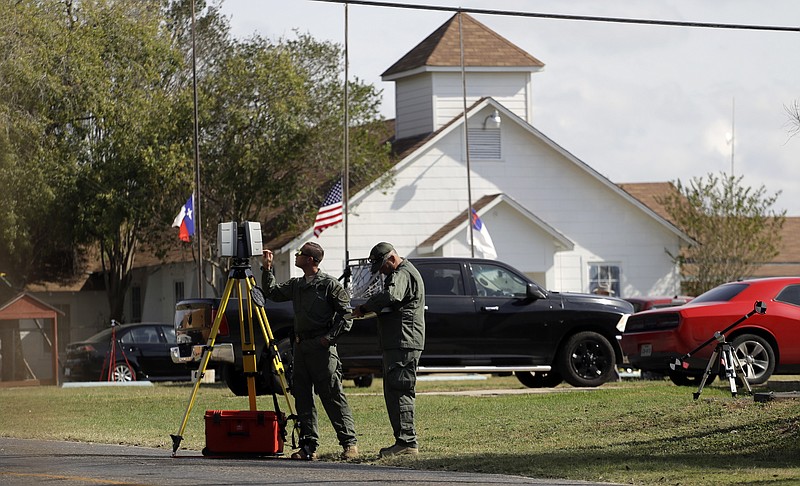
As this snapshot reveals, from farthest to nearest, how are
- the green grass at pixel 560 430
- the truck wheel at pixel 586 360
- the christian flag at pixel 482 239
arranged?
the christian flag at pixel 482 239
the truck wheel at pixel 586 360
the green grass at pixel 560 430

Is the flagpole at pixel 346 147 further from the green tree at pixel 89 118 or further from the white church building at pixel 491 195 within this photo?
the green tree at pixel 89 118

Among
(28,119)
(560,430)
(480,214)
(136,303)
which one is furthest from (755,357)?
(136,303)

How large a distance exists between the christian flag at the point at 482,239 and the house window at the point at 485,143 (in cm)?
338

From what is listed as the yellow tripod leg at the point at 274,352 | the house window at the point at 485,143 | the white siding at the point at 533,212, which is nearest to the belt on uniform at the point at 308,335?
the yellow tripod leg at the point at 274,352

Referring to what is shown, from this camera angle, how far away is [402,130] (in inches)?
1695

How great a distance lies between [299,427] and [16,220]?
82.7ft

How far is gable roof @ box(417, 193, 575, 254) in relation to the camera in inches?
1444

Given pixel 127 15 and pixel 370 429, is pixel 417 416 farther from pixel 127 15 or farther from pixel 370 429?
pixel 127 15

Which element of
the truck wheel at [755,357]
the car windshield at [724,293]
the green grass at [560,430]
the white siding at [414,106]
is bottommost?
the green grass at [560,430]

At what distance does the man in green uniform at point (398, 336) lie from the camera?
12.6m

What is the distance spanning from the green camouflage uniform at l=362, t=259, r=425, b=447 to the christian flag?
21.4 metres

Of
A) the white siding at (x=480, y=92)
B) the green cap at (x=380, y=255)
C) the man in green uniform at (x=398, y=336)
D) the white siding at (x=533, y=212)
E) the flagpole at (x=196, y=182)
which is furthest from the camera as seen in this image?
the white siding at (x=480, y=92)

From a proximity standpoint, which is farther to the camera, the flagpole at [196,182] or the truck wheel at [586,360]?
the flagpole at [196,182]

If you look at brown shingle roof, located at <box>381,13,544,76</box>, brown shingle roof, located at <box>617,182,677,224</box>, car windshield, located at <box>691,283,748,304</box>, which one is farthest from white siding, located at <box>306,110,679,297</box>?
car windshield, located at <box>691,283,748,304</box>
